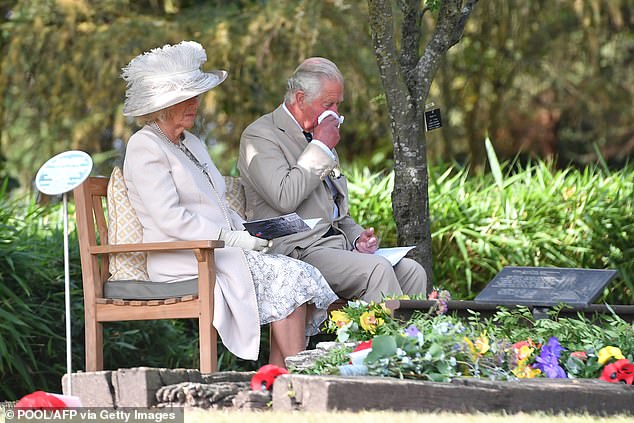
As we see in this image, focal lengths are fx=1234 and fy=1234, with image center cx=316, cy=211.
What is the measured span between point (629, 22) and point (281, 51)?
12.8ft

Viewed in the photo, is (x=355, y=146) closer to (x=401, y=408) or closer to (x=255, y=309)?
(x=255, y=309)

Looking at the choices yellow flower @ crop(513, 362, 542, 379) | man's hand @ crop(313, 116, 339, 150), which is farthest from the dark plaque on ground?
man's hand @ crop(313, 116, 339, 150)

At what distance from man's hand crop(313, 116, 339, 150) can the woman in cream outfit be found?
474 millimetres

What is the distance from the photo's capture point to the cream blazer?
460 cm

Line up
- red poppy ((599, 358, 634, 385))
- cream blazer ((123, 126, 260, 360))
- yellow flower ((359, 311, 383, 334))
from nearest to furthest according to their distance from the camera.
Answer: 1. red poppy ((599, 358, 634, 385))
2. yellow flower ((359, 311, 383, 334))
3. cream blazer ((123, 126, 260, 360))

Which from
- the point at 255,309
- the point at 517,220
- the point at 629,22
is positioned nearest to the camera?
the point at 255,309

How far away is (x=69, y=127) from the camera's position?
1012cm

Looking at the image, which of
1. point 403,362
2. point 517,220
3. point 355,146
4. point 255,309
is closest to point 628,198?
point 517,220

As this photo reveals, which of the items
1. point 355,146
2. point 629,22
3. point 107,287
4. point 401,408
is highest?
point 629,22

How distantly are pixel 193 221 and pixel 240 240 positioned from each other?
0.20 meters

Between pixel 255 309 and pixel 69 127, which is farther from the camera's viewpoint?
pixel 69 127

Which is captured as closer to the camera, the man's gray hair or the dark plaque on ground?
the dark plaque on ground

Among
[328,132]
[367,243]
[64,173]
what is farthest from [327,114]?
[64,173]

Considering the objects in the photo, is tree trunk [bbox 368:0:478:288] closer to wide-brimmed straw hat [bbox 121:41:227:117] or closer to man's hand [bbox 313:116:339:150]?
man's hand [bbox 313:116:339:150]
